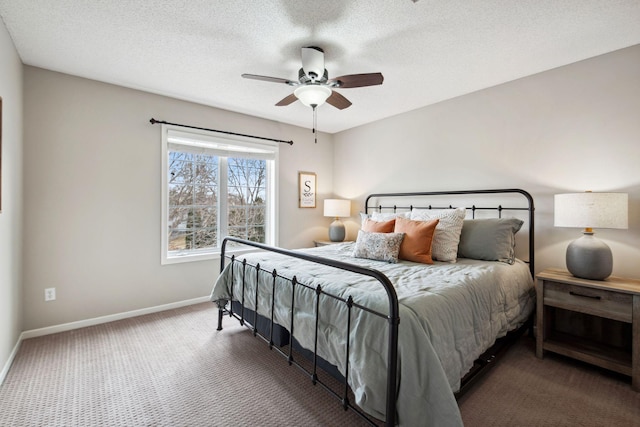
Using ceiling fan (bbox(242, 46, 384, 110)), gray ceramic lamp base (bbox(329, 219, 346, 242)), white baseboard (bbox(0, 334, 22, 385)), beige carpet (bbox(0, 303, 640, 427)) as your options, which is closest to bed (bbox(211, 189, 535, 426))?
beige carpet (bbox(0, 303, 640, 427))

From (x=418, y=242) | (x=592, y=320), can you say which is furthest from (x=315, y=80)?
(x=592, y=320)

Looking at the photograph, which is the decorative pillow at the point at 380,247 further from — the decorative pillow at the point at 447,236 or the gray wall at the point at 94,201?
the gray wall at the point at 94,201

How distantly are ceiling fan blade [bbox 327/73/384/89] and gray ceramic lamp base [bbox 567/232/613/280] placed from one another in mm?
1877

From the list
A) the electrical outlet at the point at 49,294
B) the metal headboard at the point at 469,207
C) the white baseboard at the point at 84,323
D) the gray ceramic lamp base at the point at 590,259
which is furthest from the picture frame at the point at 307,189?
the gray ceramic lamp base at the point at 590,259

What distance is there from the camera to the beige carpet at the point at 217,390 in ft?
5.31

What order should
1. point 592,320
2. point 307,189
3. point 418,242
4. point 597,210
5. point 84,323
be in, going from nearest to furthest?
point 597,210 → point 592,320 → point 418,242 → point 84,323 → point 307,189

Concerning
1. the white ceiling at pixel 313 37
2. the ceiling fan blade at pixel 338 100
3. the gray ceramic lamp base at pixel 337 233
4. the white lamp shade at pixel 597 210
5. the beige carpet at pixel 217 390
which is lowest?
the beige carpet at pixel 217 390

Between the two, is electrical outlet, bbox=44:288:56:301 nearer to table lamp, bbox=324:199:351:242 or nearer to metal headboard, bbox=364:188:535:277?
table lamp, bbox=324:199:351:242

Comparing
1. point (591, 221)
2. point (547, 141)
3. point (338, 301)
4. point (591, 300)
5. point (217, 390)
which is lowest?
point (217, 390)

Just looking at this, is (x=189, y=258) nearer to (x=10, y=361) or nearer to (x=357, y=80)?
(x=10, y=361)

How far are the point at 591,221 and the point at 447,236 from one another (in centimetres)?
95

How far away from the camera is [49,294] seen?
267cm

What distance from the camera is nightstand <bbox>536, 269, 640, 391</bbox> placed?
1859mm

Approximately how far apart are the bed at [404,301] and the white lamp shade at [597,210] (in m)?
0.49
